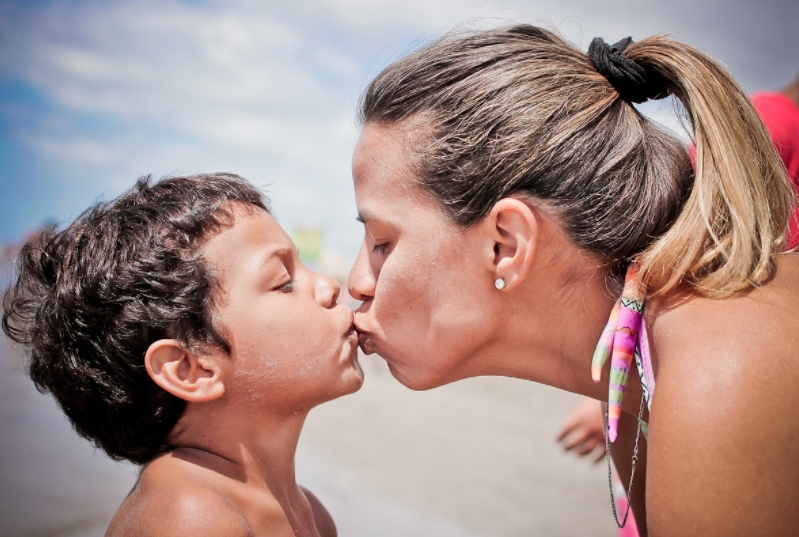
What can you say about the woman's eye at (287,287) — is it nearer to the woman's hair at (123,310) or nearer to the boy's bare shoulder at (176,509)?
the woman's hair at (123,310)

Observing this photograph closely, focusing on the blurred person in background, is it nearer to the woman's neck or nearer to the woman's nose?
the woman's neck

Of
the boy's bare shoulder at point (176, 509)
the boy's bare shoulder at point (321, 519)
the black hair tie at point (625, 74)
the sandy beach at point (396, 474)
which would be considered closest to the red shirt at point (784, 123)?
the black hair tie at point (625, 74)

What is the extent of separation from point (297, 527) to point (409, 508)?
391 cm

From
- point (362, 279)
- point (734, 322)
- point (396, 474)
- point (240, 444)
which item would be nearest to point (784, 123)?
point (734, 322)

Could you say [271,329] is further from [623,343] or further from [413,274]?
[623,343]

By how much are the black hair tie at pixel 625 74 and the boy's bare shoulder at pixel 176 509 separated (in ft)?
6.67

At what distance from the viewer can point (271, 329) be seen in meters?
2.61

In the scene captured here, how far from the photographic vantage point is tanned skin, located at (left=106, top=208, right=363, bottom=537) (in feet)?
8.25

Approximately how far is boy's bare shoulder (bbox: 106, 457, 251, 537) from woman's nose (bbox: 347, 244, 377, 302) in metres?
0.90

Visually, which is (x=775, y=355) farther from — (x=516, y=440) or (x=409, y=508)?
(x=516, y=440)

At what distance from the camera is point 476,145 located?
239 centimetres

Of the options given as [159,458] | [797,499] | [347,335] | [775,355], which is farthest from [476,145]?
[159,458]

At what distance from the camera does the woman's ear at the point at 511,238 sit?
→ 2.32 metres

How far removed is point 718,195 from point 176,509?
2.03 meters
